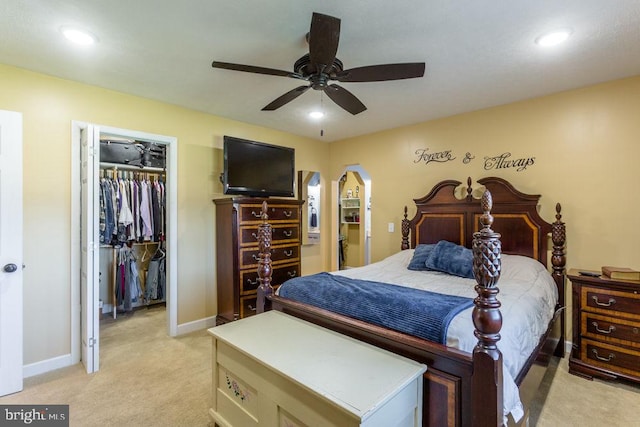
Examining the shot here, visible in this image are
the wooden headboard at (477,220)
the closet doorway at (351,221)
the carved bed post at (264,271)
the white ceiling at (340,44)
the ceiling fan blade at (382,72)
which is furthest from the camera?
the closet doorway at (351,221)

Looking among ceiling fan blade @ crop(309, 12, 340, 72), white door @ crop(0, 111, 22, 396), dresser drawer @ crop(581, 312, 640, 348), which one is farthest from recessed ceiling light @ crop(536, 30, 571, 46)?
white door @ crop(0, 111, 22, 396)

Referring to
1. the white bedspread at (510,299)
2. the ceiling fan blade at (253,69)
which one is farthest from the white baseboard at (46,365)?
the ceiling fan blade at (253,69)

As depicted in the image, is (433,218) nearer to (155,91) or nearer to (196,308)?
(196,308)

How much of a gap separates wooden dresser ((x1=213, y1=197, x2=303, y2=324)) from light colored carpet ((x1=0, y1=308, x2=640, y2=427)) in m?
0.61

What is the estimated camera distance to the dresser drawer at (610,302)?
2.37m

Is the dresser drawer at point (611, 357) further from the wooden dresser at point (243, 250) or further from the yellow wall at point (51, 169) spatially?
the yellow wall at point (51, 169)

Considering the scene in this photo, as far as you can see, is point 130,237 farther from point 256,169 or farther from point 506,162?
point 506,162

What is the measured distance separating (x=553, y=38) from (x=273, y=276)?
3.35 meters

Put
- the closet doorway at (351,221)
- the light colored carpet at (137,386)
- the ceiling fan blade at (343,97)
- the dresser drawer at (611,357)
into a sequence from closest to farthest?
the light colored carpet at (137,386) < the ceiling fan blade at (343,97) < the dresser drawer at (611,357) < the closet doorway at (351,221)

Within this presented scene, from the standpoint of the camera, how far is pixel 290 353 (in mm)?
1650

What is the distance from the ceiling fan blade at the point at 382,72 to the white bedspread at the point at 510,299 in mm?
1501

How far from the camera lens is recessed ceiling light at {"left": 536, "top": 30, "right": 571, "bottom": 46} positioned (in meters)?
2.02

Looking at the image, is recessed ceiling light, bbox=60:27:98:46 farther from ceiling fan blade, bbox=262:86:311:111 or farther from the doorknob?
the doorknob

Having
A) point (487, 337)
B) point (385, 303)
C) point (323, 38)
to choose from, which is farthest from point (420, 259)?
point (323, 38)
